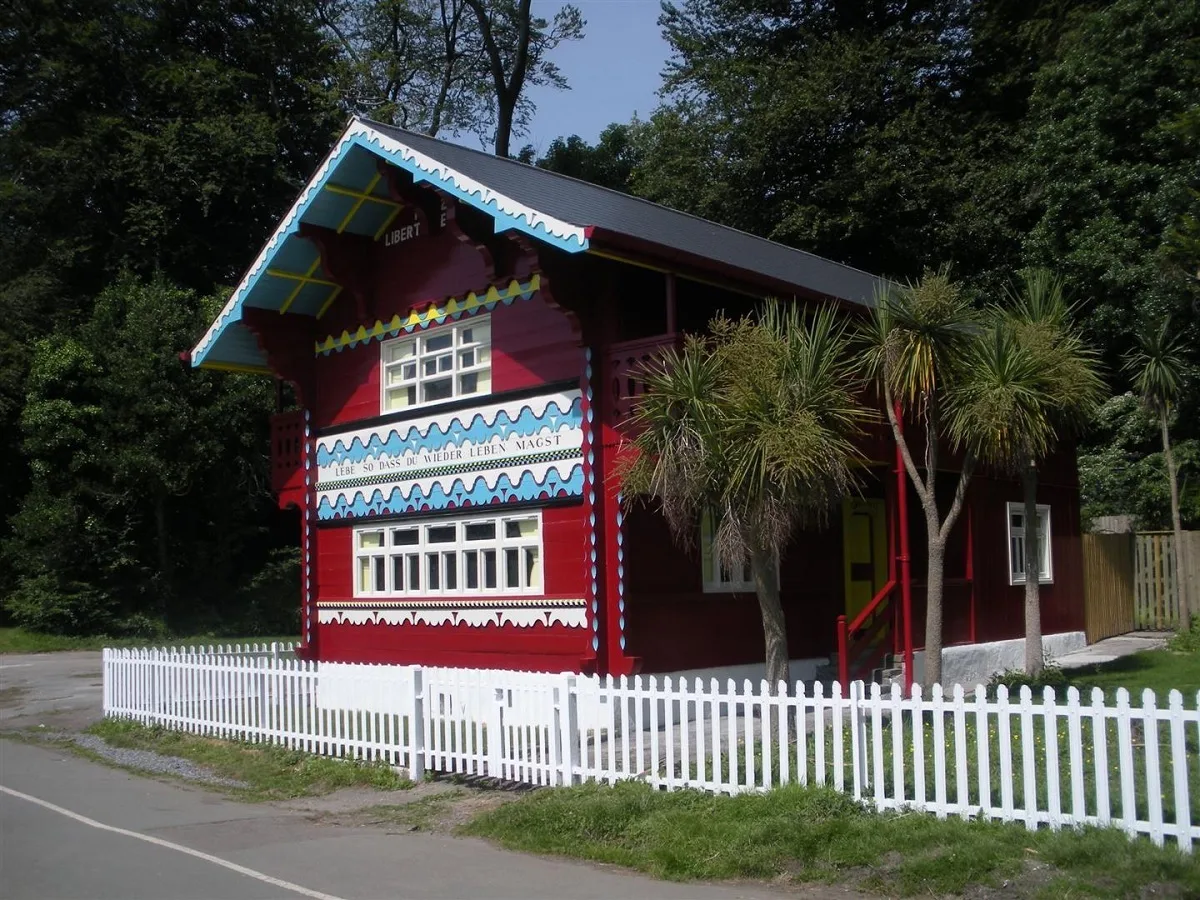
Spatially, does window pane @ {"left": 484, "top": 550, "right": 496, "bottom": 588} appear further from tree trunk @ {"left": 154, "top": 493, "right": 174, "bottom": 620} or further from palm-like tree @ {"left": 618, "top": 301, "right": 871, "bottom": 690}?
tree trunk @ {"left": 154, "top": 493, "right": 174, "bottom": 620}

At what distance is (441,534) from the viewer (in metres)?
16.3

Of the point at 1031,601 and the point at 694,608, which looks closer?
the point at 694,608

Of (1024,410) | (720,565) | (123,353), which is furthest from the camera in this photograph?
(123,353)

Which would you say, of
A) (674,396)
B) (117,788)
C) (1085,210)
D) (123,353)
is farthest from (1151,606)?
(123,353)

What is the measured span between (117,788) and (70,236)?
27523 millimetres

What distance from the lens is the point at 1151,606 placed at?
77.2 feet

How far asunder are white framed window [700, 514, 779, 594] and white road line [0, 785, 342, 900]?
726 centimetres

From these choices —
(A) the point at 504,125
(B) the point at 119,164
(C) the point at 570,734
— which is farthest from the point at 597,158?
(C) the point at 570,734

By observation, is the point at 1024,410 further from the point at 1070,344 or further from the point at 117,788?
the point at 117,788

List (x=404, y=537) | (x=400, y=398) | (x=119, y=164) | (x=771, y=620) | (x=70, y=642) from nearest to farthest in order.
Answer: (x=771, y=620) → (x=404, y=537) → (x=400, y=398) → (x=70, y=642) → (x=119, y=164)

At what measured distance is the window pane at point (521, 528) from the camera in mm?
14922

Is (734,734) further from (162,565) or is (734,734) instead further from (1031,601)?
(162,565)

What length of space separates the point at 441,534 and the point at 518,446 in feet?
6.68

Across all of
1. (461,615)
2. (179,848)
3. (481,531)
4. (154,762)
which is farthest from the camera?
(461,615)
